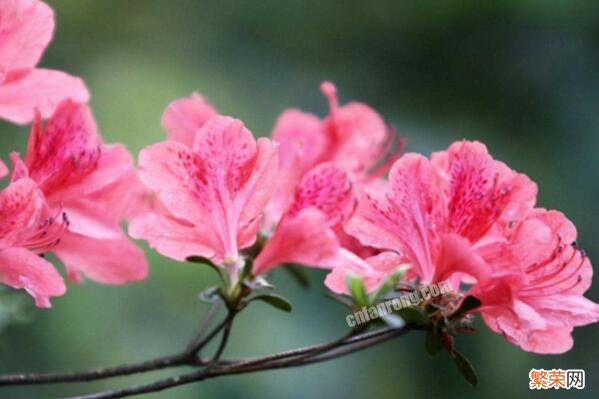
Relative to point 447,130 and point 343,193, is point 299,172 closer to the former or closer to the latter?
point 343,193

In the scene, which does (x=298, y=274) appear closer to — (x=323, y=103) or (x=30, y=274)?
(x=30, y=274)

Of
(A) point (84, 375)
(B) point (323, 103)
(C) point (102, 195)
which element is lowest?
(A) point (84, 375)

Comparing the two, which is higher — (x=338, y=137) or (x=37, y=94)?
→ (x=338, y=137)

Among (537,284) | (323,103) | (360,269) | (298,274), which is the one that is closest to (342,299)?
(360,269)

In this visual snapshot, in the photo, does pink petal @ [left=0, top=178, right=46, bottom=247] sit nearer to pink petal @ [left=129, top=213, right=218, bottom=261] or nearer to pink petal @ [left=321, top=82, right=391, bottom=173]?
pink petal @ [left=129, top=213, right=218, bottom=261]

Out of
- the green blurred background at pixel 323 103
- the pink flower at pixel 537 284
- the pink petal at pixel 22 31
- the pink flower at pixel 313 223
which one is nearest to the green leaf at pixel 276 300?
the pink flower at pixel 313 223

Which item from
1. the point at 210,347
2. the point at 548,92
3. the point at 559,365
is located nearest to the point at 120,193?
the point at 210,347

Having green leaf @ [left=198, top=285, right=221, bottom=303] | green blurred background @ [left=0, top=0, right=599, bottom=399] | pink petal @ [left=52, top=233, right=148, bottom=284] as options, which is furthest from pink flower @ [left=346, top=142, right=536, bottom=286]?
green blurred background @ [left=0, top=0, right=599, bottom=399]

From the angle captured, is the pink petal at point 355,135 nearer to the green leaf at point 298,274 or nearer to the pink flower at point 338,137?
the pink flower at point 338,137
